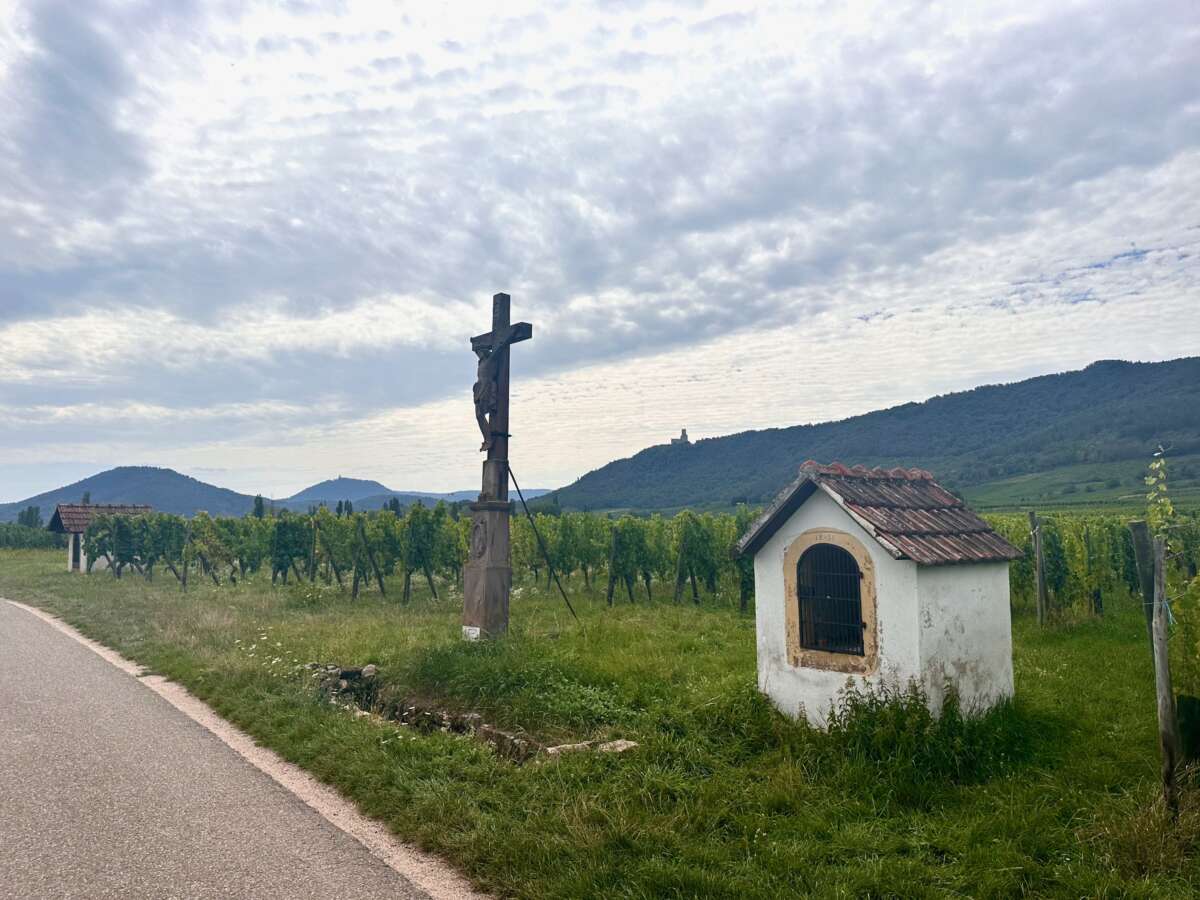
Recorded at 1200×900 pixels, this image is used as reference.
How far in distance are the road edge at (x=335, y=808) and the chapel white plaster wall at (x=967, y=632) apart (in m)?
4.21

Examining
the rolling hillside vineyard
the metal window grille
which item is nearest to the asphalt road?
the metal window grille

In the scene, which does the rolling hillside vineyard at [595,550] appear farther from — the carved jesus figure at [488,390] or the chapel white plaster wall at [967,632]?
the chapel white plaster wall at [967,632]

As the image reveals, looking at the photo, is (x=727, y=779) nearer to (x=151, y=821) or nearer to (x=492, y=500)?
(x=151, y=821)

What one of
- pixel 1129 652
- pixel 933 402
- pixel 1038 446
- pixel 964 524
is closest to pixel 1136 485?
pixel 1038 446

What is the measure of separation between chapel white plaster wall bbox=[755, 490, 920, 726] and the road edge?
377cm

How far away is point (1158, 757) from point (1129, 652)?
20.2 feet

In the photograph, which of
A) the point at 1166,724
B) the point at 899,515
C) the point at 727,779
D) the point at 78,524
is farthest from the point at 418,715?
the point at 78,524

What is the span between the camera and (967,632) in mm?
7391

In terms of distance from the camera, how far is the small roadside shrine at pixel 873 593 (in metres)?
7.02

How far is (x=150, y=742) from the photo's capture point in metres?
8.45

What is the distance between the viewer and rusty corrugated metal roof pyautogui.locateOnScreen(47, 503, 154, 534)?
3875 cm

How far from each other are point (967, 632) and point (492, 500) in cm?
744

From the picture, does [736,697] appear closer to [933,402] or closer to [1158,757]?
[1158,757]

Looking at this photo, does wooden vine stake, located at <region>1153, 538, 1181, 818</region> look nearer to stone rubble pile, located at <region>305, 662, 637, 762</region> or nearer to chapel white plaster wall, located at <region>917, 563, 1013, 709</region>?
chapel white plaster wall, located at <region>917, 563, 1013, 709</region>
